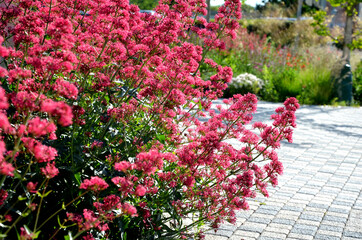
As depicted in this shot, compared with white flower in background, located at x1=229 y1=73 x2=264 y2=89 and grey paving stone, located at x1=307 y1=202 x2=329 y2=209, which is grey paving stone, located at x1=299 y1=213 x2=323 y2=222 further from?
white flower in background, located at x1=229 y1=73 x2=264 y2=89

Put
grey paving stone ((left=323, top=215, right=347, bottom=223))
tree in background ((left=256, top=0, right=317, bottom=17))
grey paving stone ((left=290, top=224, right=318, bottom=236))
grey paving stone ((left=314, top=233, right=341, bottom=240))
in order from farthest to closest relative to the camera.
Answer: tree in background ((left=256, top=0, right=317, bottom=17)) < grey paving stone ((left=323, top=215, right=347, bottom=223)) < grey paving stone ((left=290, top=224, right=318, bottom=236)) < grey paving stone ((left=314, top=233, right=341, bottom=240))

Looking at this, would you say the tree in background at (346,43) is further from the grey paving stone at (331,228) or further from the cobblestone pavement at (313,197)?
the grey paving stone at (331,228)

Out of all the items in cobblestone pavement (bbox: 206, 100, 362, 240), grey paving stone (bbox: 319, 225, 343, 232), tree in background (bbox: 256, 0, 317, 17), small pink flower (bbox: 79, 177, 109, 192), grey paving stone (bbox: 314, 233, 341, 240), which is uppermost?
tree in background (bbox: 256, 0, 317, 17)

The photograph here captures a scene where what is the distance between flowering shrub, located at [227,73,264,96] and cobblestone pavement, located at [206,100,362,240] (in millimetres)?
4388

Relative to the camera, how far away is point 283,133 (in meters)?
3.18

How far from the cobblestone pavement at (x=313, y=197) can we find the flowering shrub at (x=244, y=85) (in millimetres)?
4388

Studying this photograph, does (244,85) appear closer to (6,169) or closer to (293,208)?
(293,208)

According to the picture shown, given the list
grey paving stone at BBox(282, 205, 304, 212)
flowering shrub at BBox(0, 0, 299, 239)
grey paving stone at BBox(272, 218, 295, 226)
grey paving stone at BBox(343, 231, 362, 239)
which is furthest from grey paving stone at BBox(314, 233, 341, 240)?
flowering shrub at BBox(0, 0, 299, 239)

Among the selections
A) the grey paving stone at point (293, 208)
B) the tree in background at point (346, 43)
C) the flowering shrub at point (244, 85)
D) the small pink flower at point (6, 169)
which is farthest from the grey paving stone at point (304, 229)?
the tree in background at point (346, 43)

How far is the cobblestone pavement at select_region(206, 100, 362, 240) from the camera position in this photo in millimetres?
4109

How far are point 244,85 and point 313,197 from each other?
28.2 feet

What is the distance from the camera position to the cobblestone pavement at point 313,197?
4.11 m

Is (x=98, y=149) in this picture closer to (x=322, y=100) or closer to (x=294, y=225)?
(x=294, y=225)

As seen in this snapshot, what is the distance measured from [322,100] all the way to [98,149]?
11.7 metres
